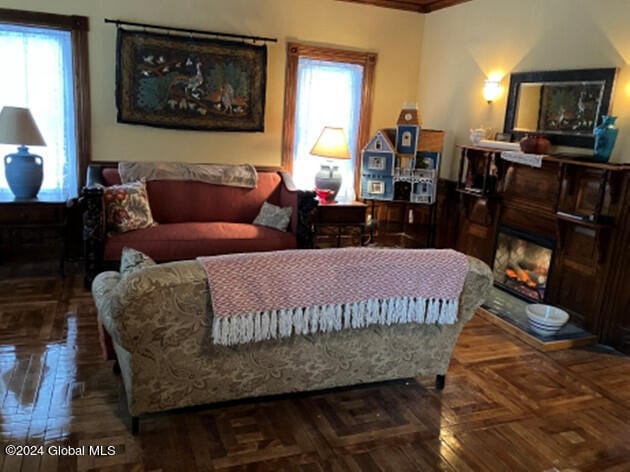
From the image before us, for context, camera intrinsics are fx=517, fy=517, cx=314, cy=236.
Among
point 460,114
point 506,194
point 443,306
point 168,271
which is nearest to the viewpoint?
point 168,271

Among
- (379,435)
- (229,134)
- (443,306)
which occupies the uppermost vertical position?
(229,134)

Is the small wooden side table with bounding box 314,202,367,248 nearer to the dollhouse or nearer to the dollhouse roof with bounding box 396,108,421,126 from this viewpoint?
the dollhouse

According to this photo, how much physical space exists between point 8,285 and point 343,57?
3739 millimetres

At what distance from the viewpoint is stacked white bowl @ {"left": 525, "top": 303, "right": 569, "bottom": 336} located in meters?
3.57

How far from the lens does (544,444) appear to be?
8.09ft

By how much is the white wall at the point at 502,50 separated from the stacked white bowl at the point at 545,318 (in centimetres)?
114

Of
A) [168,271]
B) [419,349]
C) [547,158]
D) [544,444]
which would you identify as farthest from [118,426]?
[547,158]

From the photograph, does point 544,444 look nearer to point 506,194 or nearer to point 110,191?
point 506,194

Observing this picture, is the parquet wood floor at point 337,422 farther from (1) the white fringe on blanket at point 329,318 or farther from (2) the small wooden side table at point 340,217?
(2) the small wooden side table at point 340,217

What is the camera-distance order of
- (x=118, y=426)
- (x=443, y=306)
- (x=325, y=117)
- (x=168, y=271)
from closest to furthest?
(x=168, y=271) < (x=118, y=426) < (x=443, y=306) < (x=325, y=117)

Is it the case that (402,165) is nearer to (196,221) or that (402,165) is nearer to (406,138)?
(406,138)

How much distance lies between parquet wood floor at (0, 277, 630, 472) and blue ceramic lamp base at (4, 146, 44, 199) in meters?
1.46

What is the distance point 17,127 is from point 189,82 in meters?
1.51

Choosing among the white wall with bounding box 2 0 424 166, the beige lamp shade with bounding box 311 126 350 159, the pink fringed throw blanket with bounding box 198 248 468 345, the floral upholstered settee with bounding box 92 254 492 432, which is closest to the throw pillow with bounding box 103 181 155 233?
the white wall with bounding box 2 0 424 166
